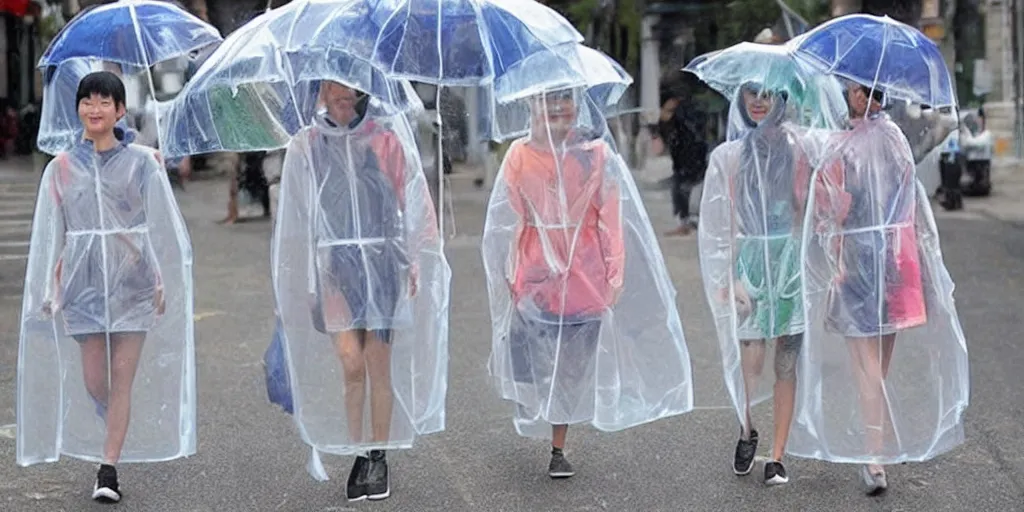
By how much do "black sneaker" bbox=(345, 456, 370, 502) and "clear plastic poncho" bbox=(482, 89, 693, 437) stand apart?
0.61 m

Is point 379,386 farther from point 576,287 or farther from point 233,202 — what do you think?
point 233,202

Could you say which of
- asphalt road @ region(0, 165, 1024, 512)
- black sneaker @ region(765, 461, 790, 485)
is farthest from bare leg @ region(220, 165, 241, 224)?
black sneaker @ region(765, 461, 790, 485)

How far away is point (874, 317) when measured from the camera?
5.21 metres

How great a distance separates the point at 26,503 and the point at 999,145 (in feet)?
64.9

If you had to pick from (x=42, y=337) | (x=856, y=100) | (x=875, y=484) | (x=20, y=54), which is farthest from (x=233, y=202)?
(x=20, y=54)

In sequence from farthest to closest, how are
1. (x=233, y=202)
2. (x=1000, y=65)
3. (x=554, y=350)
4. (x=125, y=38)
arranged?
(x=1000, y=65) < (x=233, y=202) < (x=554, y=350) < (x=125, y=38)

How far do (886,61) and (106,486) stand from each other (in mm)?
3138

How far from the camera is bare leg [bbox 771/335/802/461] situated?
543 centimetres

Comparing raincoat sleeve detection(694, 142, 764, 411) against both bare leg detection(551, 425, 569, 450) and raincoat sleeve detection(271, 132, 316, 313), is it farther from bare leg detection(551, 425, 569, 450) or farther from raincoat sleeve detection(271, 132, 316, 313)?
raincoat sleeve detection(271, 132, 316, 313)

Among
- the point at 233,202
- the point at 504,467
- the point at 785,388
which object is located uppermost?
the point at 233,202

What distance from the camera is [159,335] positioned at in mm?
5297

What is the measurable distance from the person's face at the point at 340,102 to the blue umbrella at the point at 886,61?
161 centimetres

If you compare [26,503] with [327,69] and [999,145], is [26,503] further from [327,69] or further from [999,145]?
[999,145]

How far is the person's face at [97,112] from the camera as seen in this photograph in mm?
5012
